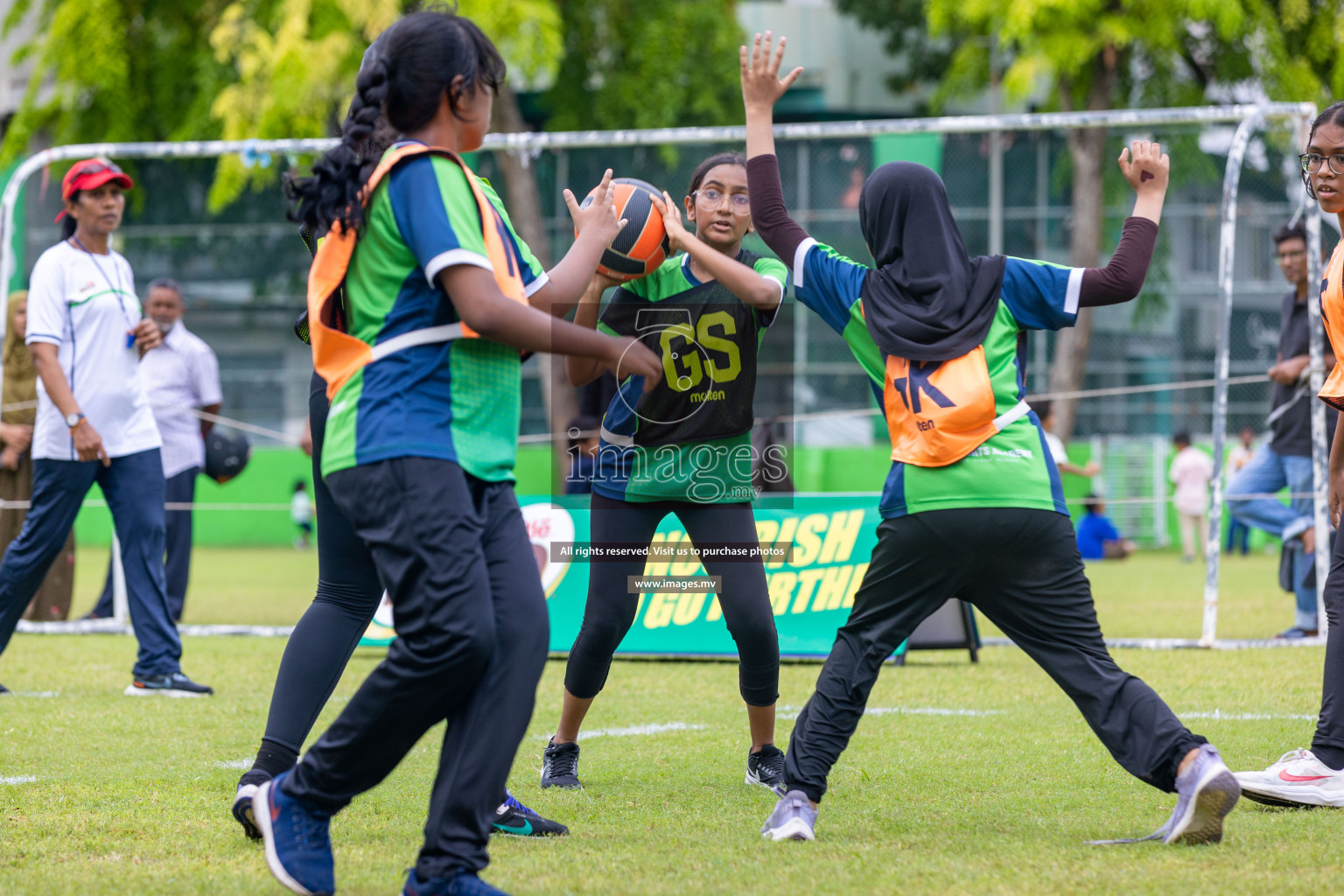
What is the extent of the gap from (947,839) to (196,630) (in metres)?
6.52

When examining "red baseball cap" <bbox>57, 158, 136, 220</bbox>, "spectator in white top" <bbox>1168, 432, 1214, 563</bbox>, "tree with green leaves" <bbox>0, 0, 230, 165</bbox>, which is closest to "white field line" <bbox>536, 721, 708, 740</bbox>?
"red baseball cap" <bbox>57, 158, 136, 220</bbox>

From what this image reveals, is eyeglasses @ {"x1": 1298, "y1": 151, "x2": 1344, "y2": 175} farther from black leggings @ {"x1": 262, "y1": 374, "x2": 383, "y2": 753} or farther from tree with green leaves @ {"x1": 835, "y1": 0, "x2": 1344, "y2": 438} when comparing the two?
tree with green leaves @ {"x1": 835, "y1": 0, "x2": 1344, "y2": 438}

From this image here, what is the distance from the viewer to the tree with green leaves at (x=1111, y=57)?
1788 centimetres

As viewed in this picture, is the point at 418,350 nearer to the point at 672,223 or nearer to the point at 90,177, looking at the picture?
the point at 672,223

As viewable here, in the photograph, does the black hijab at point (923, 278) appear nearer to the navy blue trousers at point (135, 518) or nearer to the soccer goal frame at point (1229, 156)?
the soccer goal frame at point (1229, 156)

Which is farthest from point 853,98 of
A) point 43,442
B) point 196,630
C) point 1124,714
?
point 1124,714

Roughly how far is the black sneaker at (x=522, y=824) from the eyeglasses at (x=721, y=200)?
204 cm

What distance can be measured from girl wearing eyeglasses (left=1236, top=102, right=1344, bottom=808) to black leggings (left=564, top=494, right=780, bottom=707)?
148cm

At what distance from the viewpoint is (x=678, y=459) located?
172 inches

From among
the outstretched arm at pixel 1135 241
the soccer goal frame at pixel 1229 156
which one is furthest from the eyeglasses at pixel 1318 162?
the soccer goal frame at pixel 1229 156

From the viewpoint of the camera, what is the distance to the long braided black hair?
301 cm

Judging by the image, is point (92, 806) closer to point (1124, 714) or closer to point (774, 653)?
point (774, 653)

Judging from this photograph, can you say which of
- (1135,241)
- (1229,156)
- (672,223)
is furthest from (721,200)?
(1229,156)

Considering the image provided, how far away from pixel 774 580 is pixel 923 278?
413cm
